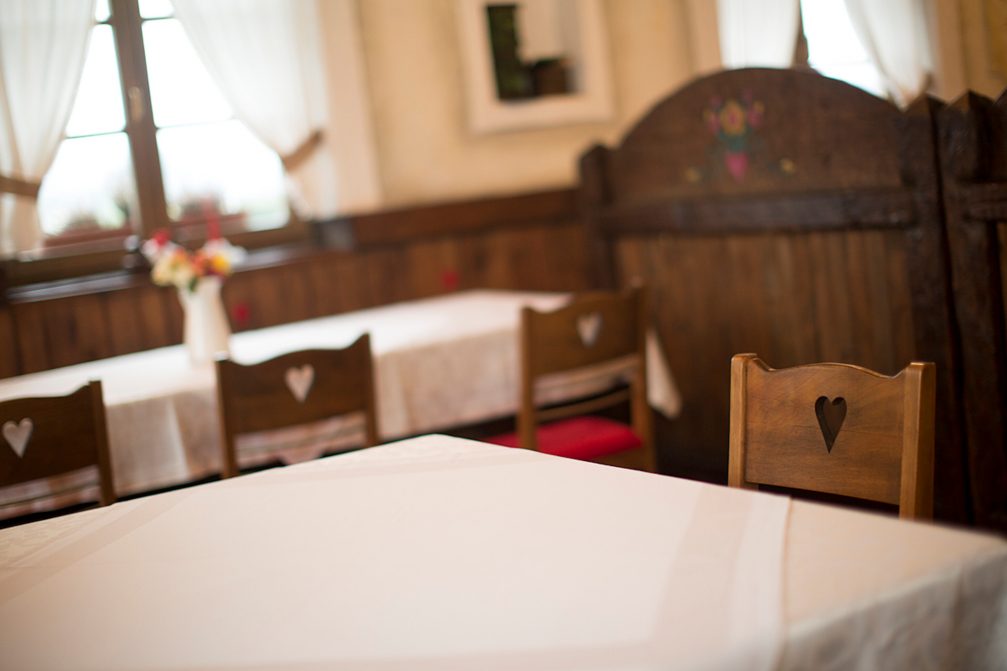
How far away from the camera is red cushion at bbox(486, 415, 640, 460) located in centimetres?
309

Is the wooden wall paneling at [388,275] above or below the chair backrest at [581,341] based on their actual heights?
above

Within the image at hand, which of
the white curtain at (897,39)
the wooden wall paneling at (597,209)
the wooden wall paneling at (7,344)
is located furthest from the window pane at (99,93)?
the white curtain at (897,39)

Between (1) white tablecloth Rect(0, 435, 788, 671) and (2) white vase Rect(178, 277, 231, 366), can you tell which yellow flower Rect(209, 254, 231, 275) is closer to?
(2) white vase Rect(178, 277, 231, 366)

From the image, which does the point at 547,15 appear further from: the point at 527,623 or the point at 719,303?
the point at 527,623

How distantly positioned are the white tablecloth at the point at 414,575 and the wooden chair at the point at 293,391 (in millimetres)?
836

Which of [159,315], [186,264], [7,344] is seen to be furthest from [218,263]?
[7,344]

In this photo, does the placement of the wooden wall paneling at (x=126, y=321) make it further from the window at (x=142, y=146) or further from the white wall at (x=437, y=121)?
the white wall at (x=437, y=121)

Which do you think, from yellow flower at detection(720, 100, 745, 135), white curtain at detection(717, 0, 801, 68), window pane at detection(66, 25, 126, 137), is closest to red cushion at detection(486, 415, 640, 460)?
yellow flower at detection(720, 100, 745, 135)

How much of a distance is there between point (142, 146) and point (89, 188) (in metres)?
0.26

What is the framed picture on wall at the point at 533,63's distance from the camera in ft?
15.7

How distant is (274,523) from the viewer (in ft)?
4.90

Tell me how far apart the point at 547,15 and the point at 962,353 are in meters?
2.93

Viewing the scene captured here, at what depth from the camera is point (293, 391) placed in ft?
8.50

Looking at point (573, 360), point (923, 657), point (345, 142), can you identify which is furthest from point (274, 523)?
point (345, 142)
